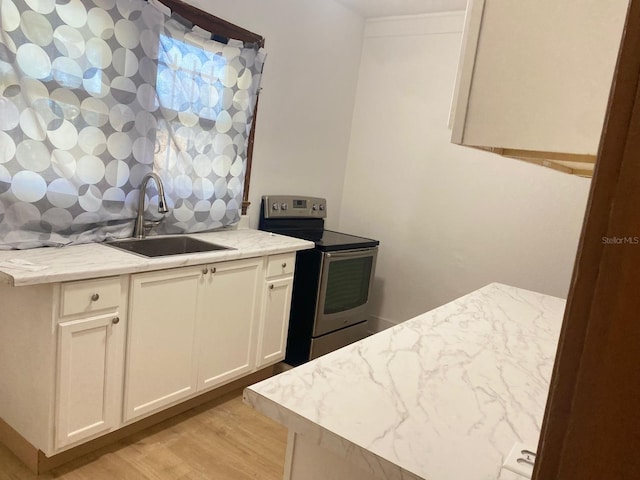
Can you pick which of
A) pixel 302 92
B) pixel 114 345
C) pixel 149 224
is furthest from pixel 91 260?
pixel 302 92

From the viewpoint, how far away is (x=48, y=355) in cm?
182

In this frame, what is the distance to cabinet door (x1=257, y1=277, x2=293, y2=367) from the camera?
2.82 m

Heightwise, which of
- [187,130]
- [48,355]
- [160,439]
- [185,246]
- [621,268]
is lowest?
[160,439]

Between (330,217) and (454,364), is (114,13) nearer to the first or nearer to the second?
(454,364)

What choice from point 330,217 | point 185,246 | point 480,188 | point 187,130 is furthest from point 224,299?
point 480,188

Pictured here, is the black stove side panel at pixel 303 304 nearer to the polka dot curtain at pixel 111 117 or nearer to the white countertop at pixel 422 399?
the polka dot curtain at pixel 111 117

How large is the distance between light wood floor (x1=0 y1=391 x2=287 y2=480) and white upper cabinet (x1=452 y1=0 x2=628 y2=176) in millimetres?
1964

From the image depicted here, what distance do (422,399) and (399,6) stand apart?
328 centimetres

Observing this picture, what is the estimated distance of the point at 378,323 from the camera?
4.10 metres

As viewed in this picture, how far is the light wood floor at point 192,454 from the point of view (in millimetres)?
2029

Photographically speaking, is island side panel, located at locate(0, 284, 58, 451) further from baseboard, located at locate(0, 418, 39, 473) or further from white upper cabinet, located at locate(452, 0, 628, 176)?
white upper cabinet, located at locate(452, 0, 628, 176)

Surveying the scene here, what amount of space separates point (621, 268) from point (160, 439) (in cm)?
240

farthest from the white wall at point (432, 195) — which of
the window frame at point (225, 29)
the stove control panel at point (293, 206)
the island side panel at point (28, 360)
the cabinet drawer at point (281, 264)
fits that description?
the island side panel at point (28, 360)

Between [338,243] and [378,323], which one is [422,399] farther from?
[378,323]
